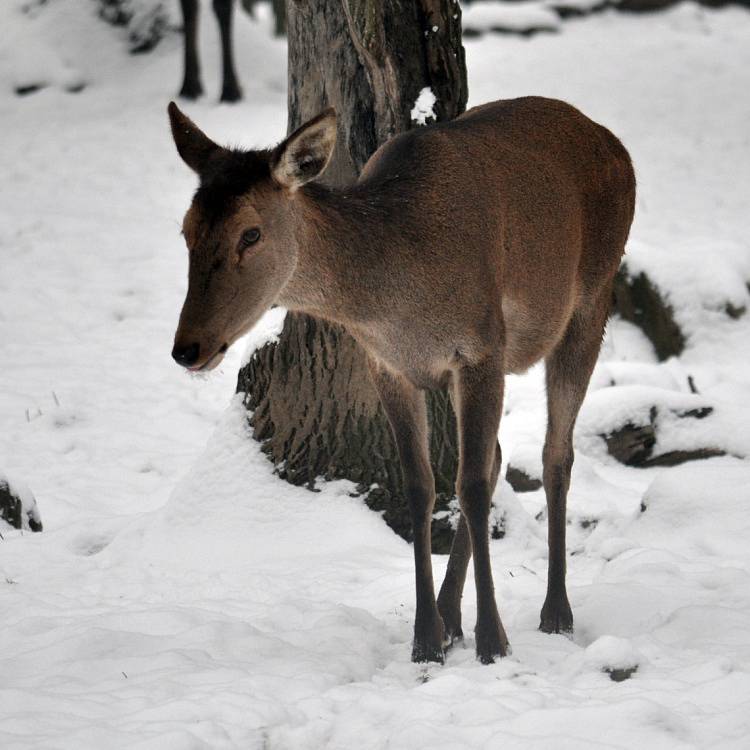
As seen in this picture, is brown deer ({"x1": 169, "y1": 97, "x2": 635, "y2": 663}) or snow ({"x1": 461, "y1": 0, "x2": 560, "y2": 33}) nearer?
brown deer ({"x1": 169, "y1": 97, "x2": 635, "y2": 663})

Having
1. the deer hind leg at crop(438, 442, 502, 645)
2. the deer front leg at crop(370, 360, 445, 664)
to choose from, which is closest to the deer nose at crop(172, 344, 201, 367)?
the deer front leg at crop(370, 360, 445, 664)

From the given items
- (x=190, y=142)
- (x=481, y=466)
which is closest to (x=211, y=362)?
(x=190, y=142)

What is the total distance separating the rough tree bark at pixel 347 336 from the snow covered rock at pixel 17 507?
1.37 metres

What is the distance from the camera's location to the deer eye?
397 centimetres

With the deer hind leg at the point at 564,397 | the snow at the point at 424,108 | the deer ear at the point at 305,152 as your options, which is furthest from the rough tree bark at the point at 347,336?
the deer ear at the point at 305,152

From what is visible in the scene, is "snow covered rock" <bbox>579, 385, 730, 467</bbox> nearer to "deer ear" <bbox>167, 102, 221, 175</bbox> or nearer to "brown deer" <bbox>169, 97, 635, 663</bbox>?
"brown deer" <bbox>169, 97, 635, 663</bbox>

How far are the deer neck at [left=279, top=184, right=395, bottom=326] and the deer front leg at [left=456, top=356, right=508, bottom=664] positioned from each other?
0.48m

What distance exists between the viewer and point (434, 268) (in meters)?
4.40

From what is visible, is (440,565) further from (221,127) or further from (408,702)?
(221,127)

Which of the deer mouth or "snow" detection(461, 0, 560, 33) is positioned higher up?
the deer mouth

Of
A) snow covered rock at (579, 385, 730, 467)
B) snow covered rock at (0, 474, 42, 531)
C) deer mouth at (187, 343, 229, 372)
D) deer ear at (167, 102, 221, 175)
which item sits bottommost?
snow covered rock at (579, 385, 730, 467)

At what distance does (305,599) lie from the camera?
201 inches

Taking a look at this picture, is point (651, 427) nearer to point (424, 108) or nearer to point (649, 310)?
point (649, 310)

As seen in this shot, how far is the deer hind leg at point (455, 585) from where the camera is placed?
15.8ft
